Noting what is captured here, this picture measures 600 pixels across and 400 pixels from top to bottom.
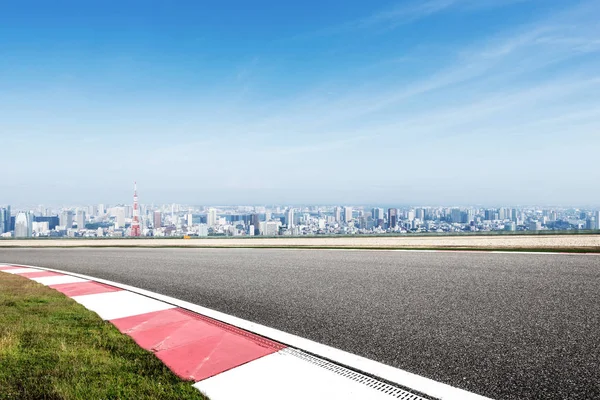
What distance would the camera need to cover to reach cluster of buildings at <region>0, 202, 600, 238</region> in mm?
37438

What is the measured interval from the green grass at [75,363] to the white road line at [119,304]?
36 cm

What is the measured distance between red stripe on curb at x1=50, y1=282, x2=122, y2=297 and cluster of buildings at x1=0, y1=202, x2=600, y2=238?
23.0 m

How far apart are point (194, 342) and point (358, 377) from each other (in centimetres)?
176

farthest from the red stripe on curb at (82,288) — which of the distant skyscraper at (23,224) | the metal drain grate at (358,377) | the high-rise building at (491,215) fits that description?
the distant skyscraper at (23,224)

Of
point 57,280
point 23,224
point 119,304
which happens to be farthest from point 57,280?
point 23,224

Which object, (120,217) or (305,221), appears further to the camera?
(120,217)

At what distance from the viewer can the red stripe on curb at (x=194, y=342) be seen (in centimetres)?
314

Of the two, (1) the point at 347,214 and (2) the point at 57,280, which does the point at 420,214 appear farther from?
(2) the point at 57,280

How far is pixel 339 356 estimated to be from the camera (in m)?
3.37

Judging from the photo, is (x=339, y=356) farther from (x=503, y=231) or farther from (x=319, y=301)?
(x=503, y=231)

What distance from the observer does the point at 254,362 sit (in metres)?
3.22

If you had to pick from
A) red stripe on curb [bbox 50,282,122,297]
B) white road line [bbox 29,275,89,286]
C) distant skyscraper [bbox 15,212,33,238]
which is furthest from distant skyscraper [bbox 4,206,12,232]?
A: red stripe on curb [bbox 50,282,122,297]

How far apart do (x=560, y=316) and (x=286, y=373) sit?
143 inches

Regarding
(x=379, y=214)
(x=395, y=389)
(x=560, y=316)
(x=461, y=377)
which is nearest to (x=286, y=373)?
(x=395, y=389)
